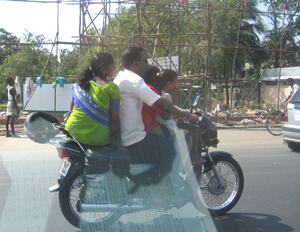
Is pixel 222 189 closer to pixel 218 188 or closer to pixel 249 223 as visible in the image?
pixel 218 188

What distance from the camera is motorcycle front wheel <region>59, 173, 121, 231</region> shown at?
280cm

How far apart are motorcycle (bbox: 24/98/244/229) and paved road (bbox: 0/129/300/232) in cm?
28

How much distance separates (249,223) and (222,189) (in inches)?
16.6

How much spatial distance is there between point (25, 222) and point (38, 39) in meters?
21.6

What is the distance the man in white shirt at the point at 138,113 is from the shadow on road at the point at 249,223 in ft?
2.58

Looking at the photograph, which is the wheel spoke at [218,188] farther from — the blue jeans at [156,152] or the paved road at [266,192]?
the blue jeans at [156,152]

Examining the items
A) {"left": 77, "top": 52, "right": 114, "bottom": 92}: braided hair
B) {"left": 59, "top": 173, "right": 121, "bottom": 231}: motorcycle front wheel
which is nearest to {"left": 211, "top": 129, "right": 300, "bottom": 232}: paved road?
{"left": 59, "top": 173, "right": 121, "bottom": 231}: motorcycle front wheel

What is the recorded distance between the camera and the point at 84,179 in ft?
9.11

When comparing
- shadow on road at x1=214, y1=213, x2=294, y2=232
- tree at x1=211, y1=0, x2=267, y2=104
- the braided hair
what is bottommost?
shadow on road at x1=214, y1=213, x2=294, y2=232

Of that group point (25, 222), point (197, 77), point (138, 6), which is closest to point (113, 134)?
point (25, 222)

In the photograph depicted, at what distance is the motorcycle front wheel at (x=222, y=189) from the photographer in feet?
10.9

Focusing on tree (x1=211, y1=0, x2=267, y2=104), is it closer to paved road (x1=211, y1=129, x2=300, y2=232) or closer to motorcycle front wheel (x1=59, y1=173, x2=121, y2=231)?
paved road (x1=211, y1=129, x2=300, y2=232)

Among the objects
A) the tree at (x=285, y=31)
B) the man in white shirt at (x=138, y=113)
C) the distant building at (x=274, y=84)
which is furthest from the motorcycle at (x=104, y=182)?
the tree at (x=285, y=31)

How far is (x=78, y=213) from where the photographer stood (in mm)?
2885
